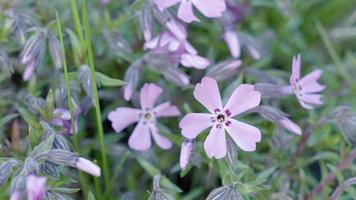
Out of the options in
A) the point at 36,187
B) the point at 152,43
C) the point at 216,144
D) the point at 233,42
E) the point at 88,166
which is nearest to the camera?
the point at 36,187

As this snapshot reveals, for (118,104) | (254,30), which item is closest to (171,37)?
(118,104)

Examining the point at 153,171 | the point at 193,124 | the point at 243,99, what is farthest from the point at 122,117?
the point at 243,99

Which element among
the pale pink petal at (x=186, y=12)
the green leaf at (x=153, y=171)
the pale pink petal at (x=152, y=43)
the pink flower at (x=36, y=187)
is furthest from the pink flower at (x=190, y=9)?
the pink flower at (x=36, y=187)

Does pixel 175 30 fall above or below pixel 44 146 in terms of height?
above

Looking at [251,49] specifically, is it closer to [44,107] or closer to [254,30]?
[254,30]

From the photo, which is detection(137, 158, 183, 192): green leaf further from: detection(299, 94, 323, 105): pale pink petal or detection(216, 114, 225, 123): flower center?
detection(299, 94, 323, 105): pale pink petal

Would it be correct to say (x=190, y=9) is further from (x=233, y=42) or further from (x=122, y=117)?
(x=122, y=117)

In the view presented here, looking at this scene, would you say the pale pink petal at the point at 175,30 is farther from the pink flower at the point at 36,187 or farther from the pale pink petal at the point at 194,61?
the pink flower at the point at 36,187

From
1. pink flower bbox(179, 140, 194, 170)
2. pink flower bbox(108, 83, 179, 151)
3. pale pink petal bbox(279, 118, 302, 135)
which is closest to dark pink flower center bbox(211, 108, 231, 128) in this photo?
pink flower bbox(179, 140, 194, 170)
